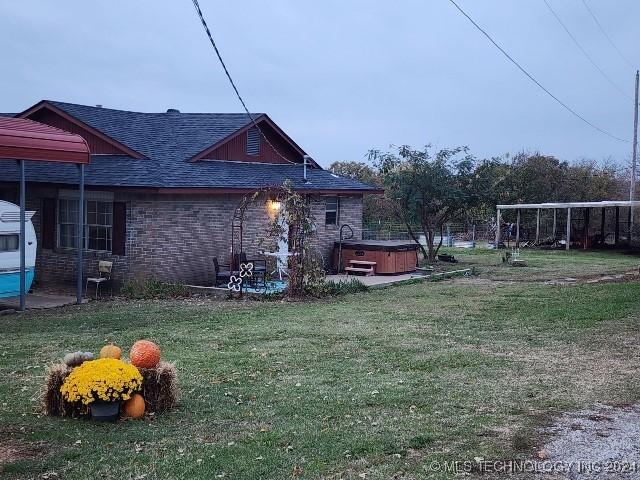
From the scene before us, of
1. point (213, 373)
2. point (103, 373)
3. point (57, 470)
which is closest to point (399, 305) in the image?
point (213, 373)

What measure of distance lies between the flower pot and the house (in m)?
10.9

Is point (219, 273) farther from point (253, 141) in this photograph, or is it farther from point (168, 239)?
point (253, 141)

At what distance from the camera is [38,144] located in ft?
48.0

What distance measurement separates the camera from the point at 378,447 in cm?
575

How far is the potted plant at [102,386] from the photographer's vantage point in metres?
6.46

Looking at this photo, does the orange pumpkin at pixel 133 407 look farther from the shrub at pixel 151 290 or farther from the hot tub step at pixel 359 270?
the hot tub step at pixel 359 270

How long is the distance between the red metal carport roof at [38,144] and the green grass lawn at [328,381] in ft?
10.0

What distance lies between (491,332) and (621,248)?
25651 mm

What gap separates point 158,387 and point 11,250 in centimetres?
955

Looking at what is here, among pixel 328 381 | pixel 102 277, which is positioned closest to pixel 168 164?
pixel 102 277

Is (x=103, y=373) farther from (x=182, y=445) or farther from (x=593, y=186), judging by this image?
(x=593, y=186)

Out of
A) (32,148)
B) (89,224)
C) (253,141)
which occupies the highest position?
(253,141)

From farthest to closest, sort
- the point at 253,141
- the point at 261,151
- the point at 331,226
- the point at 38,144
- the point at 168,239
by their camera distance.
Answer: the point at 331,226 → the point at 261,151 → the point at 253,141 → the point at 168,239 → the point at 38,144

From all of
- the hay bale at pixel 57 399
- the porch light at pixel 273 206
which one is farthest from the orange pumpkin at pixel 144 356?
the porch light at pixel 273 206
